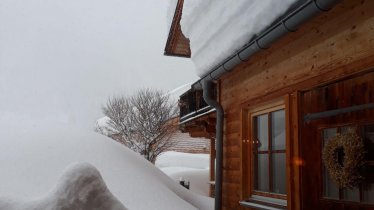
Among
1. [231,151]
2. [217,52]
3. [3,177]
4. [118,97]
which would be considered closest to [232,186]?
[231,151]

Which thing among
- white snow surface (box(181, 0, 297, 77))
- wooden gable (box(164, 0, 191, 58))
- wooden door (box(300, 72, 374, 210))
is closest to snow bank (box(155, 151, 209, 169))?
wooden gable (box(164, 0, 191, 58))

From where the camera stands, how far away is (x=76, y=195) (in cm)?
233

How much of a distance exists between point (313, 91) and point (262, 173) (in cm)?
152

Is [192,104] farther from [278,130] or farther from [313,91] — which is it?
[313,91]

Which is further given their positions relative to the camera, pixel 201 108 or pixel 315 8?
pixel 201 108

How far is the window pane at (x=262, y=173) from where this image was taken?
184 inches

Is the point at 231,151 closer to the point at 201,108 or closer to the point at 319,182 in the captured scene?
the point at 319,182

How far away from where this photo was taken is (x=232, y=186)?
552 centimetres

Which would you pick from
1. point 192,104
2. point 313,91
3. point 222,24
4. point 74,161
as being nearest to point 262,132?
point 313,91

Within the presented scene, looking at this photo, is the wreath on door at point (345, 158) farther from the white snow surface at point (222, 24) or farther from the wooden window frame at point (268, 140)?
the white snow surface at point (222, 24)

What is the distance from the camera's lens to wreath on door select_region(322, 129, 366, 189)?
2.92 metres

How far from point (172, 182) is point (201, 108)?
5.60ft

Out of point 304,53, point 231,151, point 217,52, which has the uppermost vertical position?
point 217,52

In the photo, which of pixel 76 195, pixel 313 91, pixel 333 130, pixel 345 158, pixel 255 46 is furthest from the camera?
pixel 255 46
